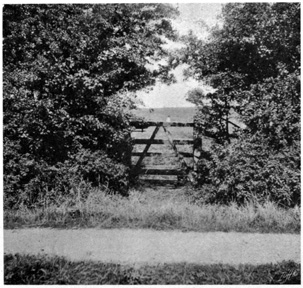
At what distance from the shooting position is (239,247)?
4820 mm

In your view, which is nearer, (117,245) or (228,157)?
(117,245)

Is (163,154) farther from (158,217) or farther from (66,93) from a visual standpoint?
(66,93)

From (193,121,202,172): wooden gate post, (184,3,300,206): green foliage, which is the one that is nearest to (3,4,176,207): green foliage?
(193,121,202,172): wooden gate post

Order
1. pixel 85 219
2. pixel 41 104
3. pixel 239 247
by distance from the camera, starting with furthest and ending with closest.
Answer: pixel 41 104
pixel 85 219
pixel 239 247

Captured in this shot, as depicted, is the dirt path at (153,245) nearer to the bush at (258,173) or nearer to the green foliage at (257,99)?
the bush at (258,173)

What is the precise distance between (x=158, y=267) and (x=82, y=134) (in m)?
3.38

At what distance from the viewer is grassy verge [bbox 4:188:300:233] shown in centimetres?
554

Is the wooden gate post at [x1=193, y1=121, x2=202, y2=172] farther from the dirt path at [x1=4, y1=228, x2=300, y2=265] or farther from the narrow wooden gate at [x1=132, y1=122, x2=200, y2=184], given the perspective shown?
the dirt path at [x1=4, y1=228, x2=300, y2=265]

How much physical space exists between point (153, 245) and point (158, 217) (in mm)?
880

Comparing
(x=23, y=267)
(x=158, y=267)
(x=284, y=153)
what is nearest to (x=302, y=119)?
(x=284, y=153)

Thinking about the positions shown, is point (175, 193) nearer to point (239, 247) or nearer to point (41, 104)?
point (239, 247)

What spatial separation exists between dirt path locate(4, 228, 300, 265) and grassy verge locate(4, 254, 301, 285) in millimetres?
234

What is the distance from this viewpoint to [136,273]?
404cm

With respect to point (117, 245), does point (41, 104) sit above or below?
above
